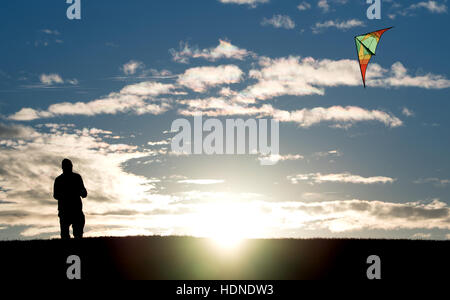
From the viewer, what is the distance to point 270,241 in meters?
20.1

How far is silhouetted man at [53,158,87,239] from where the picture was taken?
679 inches

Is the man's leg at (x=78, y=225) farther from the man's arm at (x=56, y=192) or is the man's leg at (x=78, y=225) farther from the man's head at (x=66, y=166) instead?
the man's head at (x=66, y=166)

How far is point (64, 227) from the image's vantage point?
1750cm

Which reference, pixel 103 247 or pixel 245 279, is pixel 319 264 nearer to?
pixel 245 279

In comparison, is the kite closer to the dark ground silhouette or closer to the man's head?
the dark ground silhouette

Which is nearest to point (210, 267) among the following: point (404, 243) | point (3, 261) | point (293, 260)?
point (293, 260)

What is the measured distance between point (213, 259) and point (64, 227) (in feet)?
16.4

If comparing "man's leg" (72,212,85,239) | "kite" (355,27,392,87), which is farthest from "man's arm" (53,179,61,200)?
"kite" (355,27,392,87)

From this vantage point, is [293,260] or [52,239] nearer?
[293,260]

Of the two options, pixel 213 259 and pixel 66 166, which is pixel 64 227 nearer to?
pixel 66 166

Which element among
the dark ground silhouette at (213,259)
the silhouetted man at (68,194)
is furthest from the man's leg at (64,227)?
the dark ground silhouette at (213,259)

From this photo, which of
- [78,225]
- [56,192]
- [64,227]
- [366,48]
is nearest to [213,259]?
[78,225]
